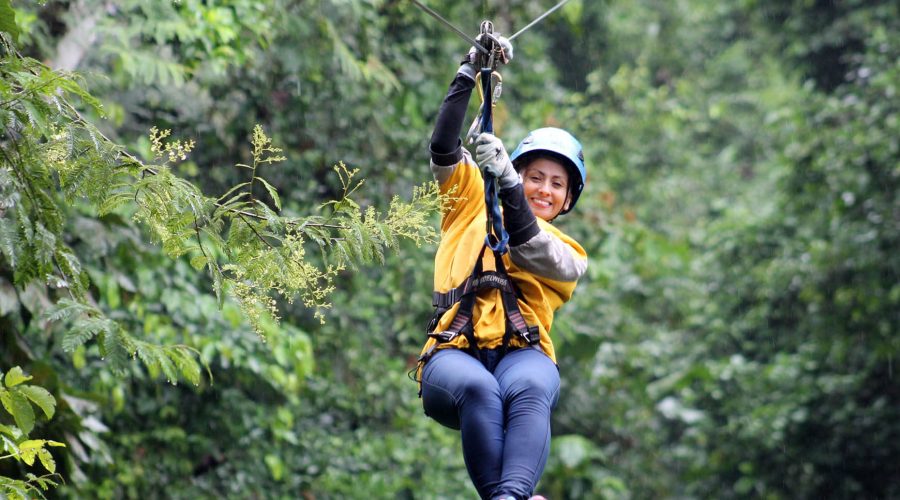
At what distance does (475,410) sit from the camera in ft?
10.8

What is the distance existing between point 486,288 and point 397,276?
4318 millimetres

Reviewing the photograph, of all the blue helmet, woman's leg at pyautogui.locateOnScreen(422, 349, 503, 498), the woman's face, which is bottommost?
woman's leg at pyautogui.locateOnScreen(422, 349, 503, 498)

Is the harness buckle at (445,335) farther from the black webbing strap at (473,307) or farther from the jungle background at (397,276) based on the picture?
the jungle background at (397,276)

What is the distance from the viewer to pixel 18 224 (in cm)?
298

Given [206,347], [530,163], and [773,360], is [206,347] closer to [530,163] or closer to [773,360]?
[530,163]

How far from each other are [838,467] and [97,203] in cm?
918

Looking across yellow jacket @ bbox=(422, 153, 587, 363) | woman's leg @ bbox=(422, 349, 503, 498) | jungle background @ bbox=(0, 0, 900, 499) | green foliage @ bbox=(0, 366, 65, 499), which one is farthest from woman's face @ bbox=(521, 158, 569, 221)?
green foliage @ bbox=(0, 366, 65, 499)

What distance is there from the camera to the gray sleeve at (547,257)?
3408mm

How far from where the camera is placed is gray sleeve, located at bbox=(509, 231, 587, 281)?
3.41 meters

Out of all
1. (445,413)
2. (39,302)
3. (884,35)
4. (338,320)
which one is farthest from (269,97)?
(884,35)

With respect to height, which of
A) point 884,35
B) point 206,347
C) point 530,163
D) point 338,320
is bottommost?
point 206,347

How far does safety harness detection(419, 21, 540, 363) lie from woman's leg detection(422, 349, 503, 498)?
124 mm

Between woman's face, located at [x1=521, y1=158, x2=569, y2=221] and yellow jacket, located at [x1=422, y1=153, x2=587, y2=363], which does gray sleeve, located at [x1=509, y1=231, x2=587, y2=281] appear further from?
woman's face, located at [x1=521, y1=158, x2=569, y2=221]

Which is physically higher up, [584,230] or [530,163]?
[584,230]
